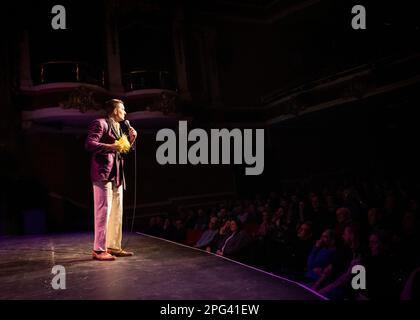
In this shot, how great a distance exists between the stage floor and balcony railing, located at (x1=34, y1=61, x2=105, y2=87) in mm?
6591

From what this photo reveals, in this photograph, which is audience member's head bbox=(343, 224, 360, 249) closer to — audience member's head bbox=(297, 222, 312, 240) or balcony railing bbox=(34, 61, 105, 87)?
audience member's head bbox=(297, 222, 312, 240)

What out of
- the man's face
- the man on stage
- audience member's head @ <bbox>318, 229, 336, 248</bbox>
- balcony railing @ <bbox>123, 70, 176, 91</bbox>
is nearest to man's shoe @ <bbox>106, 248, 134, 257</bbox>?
the man on stage

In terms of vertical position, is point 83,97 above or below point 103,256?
above

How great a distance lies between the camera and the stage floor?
2.22m

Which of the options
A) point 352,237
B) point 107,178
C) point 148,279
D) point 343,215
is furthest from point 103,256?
point 343,215

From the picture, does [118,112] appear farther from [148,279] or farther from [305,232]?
[305,232]

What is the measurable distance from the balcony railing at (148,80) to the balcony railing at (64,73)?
92cm

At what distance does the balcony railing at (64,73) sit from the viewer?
30.5 ft

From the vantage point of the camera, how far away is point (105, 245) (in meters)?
3.35

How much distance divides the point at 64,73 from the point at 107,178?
24.1 feet

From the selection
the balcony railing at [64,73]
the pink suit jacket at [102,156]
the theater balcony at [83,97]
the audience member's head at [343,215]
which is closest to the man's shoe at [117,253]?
the pink suit jacket at [102,156]

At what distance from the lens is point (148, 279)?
8.46 ft

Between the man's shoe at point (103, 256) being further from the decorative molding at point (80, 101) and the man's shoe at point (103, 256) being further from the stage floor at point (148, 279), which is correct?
the decorative molding at point (80, 101)

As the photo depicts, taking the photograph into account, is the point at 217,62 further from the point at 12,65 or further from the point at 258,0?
the point at 12,65
